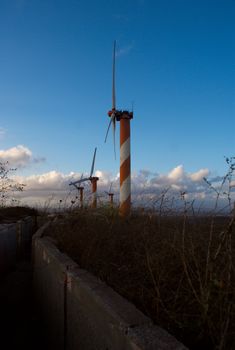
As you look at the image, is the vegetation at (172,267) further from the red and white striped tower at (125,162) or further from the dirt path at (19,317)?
the red and white striped tower at (125,162)

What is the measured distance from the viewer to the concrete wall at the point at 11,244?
228 inches

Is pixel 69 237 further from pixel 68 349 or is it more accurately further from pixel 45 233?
pixel 68 349

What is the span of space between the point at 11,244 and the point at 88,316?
14.2 feet

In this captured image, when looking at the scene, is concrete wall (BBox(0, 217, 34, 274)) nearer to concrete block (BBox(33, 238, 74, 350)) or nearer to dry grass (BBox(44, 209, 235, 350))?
dry grass (BBox(44, 209, 235, 350))

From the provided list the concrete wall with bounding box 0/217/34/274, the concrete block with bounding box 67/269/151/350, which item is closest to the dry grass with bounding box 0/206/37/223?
the concrete wall with bounding box 0/217/34/274

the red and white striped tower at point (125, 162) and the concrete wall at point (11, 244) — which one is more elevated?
the red and white striped tower at point (125, 162)

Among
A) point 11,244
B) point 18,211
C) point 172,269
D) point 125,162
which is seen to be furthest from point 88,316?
point 18,211

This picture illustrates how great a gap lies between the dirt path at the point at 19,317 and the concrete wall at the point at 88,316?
0.57ft

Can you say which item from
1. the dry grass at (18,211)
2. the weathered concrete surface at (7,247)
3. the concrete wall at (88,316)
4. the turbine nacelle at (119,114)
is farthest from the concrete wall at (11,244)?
the turbine nacelle at (119,114)

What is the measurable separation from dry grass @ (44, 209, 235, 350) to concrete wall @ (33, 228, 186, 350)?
0.64ft

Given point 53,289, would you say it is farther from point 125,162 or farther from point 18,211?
point 18,211

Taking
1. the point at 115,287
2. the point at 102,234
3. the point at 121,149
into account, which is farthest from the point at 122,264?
the point at 121,149

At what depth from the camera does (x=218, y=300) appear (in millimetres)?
2207

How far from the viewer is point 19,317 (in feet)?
13.7
